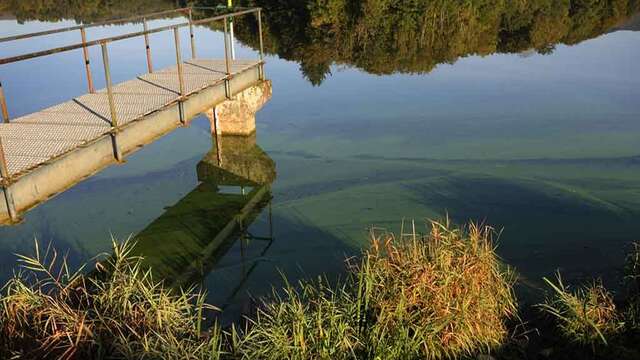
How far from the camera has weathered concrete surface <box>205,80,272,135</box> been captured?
1062cm

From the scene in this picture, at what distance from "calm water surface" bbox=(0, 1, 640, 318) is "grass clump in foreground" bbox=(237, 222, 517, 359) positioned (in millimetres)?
1504

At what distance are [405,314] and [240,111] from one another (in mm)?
7271

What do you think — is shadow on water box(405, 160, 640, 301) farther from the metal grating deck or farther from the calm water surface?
the metal grating deck

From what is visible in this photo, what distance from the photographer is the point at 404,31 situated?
21.0 m

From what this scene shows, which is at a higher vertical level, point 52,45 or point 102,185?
point 52,45

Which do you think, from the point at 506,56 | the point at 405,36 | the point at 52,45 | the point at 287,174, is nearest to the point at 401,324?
the point at 287,174

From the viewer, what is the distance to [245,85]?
371 inches

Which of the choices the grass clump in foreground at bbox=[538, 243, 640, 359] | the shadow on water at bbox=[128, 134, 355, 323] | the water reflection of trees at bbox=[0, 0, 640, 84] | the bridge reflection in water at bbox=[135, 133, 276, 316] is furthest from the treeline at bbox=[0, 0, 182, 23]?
the grass clump in foreground at bbox=[538, 243, 640, 359]

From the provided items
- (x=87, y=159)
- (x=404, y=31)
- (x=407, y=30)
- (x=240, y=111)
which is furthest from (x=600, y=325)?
(x=407, y=30)

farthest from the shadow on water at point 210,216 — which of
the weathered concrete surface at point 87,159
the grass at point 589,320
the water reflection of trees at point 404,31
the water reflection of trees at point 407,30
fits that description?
the water reflection of trees at point 404,31

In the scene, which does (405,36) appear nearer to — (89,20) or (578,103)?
(578,103)

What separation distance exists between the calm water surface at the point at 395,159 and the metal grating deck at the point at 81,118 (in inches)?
65.0

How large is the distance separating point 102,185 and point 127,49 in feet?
40.7

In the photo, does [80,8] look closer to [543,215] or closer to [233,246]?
[233,246]
